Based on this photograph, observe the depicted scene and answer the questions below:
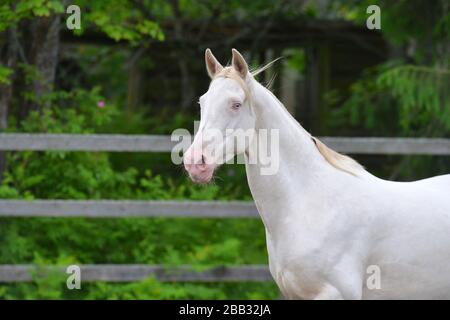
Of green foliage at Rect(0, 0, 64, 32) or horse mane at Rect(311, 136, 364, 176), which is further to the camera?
green foliage at Rect(0, 0, 64, 32)

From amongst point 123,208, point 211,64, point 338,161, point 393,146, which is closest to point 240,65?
point 211,64

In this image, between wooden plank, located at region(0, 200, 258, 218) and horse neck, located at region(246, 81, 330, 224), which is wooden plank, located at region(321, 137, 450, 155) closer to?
wooden plank, located at region(0, 200, 258, 218)

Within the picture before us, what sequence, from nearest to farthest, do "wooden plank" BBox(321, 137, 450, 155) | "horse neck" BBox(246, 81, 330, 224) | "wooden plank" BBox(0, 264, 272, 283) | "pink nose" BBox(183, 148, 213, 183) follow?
"pink nose" BBox(183, 148, 213, 183) → "horse neck" BBox(246, 81, 330, 224) → "wooden plank" BBox(0, 264, 272, 283) → "wooden plank" BBox(321, 137, 450, 155)

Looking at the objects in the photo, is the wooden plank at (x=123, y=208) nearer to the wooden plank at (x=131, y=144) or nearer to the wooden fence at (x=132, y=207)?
the wooden fence at (x=132, y=207)

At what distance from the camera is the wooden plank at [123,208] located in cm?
573

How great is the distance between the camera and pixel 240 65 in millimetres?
3533

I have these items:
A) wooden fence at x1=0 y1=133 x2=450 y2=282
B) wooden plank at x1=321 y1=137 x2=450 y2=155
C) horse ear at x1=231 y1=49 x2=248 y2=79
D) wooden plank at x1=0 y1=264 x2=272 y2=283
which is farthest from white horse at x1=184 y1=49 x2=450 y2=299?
wooden plank at x1=0 y1=264 x2=272 y2=283

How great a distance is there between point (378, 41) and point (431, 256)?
28.1 ft

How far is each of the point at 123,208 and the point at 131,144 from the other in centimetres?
49

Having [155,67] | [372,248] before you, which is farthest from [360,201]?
[155,67]

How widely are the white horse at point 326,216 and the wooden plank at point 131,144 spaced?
6.82 ft

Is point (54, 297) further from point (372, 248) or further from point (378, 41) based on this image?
point (378, 41)

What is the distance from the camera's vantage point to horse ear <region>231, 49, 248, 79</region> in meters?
3.50

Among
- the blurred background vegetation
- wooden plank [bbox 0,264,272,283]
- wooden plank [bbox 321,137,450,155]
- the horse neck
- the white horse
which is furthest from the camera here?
the blurred background vegetation
